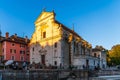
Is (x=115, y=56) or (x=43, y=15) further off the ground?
(x=43, y=15)

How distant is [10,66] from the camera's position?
130 feet

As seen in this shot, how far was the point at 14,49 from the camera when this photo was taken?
219 feet

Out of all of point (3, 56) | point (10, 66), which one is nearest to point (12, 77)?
point (10, 66)

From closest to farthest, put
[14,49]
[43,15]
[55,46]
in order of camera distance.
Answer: [55,46], [43,15], [14,49]

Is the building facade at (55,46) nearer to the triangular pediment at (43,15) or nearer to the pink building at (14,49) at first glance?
the triangular pediment at (43,15)

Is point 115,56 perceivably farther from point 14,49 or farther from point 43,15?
point 14,49

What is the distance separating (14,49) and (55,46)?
17493 millimetres

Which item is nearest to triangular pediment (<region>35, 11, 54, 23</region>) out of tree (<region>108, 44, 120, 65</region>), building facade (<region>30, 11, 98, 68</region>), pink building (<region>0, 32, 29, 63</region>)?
building facade (<region>30, 11, 98, 68</region>)

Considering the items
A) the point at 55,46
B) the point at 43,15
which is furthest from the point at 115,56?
the point at 43,15

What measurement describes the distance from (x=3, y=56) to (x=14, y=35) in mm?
10547

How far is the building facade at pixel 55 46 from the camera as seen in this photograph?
5384 centimetres

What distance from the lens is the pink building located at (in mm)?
64000

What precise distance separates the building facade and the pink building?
7.45 meters

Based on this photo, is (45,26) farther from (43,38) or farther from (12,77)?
(12,77)
